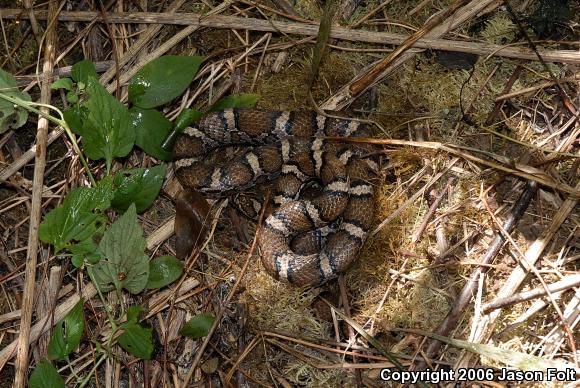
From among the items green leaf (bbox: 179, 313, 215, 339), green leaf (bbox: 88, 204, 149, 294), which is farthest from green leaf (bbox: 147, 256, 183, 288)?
green leaf (bbox: 179, 313, 215, 339)

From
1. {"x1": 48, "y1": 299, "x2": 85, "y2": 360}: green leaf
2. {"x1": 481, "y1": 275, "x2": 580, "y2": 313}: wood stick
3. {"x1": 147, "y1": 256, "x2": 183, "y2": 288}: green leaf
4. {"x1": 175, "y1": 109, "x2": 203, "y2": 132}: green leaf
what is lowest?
{"x1": 48, "y1": 299, "x2": 85, "y2": 360}: green leaf

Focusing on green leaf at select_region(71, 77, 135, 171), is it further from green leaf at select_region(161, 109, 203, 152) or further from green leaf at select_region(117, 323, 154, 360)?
green leaf at select_region(117, 323, 154, 360)

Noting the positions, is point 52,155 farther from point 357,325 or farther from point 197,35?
point 357,325

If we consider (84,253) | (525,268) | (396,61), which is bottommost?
(84,253)

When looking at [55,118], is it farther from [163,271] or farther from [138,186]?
[163,271]

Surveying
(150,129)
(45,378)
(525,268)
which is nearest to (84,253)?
(45,378)
